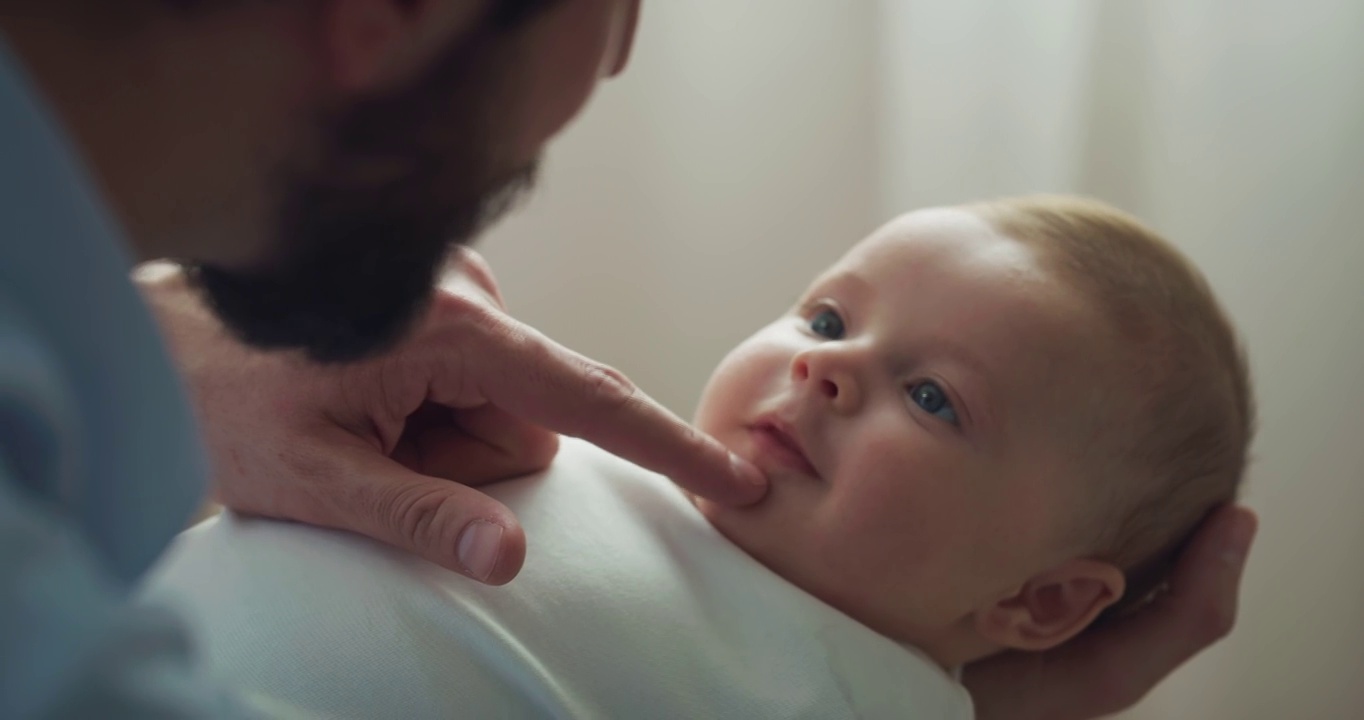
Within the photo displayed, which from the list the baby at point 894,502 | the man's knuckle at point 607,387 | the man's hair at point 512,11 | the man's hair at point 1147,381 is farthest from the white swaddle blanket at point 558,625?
the man's hair at point 512,11

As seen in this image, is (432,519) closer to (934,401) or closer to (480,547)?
(480,547)

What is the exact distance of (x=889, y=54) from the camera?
135 centimetres

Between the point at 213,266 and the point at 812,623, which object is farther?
the point at 812,623

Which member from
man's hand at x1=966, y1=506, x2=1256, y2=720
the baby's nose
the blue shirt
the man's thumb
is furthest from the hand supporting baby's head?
the blue shirt

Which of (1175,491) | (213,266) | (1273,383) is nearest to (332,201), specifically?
(213,266)

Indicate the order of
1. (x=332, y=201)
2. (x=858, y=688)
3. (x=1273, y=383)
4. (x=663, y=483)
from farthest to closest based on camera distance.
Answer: (x=1273, y=383) → (x=663, y=483) → (x=858, y=688) → (x=332, y=201)

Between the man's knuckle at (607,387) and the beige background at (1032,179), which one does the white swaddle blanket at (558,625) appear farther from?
the beige background at (1032,179)

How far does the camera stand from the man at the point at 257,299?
38 cm

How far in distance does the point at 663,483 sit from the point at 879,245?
0.90 ft

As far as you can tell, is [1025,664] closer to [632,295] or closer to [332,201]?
[632,295]

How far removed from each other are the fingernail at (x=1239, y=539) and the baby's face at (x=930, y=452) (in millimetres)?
177

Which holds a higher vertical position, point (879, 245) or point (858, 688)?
point (879, 245)

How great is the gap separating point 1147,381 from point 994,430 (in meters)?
0.13

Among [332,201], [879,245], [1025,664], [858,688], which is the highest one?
[332,201]
